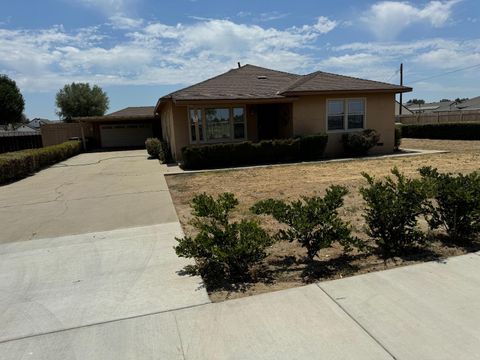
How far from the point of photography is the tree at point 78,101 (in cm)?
5528

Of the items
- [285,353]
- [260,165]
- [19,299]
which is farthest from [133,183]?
[285,353]

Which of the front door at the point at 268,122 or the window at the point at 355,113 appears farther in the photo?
the front door at the point at 268,122

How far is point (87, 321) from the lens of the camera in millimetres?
3299

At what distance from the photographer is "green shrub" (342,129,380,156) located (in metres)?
15.8

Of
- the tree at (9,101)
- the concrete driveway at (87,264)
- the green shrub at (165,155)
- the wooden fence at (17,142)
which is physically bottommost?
the concrete driveway at (87,264)

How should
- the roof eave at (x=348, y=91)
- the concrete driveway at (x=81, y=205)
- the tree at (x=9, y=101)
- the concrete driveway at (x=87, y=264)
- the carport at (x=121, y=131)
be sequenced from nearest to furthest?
the concrete driveway at (x=87, y=264) < the concrete driveway at (x=81, y=205) < the roof eave at (x=348, y=91) < the carport at (x=121, y=131) < the tree at (x=9, y=101)

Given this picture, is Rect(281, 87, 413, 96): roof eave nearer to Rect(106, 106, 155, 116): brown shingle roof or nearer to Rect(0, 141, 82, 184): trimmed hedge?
Rect(0, 141, 82, 184): trimmed hedge

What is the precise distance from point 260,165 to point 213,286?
10652mm

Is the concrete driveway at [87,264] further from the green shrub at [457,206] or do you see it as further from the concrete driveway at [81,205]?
the green shrub at [457,206]

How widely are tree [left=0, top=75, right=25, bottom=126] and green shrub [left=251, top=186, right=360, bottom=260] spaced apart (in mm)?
59656

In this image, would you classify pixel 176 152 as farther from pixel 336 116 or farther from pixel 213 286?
pixel 213 286

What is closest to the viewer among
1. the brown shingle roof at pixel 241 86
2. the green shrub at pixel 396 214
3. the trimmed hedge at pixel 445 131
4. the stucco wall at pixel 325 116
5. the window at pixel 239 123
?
the green shrub at pixel 396 214

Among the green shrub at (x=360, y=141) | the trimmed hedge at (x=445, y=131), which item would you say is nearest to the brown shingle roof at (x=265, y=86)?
the green shrub at (x=360, y=141)

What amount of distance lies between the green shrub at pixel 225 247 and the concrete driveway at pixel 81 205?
2.56 m
